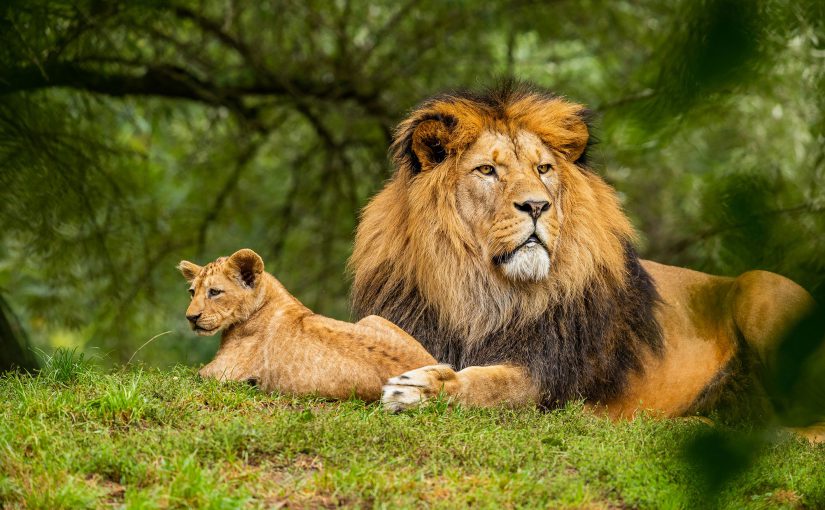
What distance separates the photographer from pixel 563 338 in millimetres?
5172

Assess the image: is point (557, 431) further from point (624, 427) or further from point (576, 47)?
point (576, 47)

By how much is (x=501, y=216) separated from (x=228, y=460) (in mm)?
1960

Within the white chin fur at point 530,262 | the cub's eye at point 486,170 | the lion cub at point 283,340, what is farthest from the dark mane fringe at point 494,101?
the lion cub at point 283,340

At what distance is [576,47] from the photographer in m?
12.7

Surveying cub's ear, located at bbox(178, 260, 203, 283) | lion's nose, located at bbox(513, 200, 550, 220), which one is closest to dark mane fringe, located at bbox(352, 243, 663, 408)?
lion's nose, located at bbox(513, 200, 550, 220)

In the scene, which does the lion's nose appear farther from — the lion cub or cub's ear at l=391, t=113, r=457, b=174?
the lion cub

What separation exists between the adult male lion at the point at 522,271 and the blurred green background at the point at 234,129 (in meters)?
0.62

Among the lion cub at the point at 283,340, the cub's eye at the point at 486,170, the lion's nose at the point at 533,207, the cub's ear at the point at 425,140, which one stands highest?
the cub's ear at the point at 425,140

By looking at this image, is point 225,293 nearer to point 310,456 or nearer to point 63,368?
point 63,368

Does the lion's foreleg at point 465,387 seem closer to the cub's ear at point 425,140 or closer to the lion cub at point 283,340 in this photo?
the lion cub at point 283,340

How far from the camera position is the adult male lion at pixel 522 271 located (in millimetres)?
5039

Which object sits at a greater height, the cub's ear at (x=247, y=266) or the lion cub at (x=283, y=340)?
the cub's ear at (x=247, y=266)

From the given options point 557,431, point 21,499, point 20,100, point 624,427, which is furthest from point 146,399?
point 20,100

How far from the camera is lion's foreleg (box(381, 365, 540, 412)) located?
4480mm
